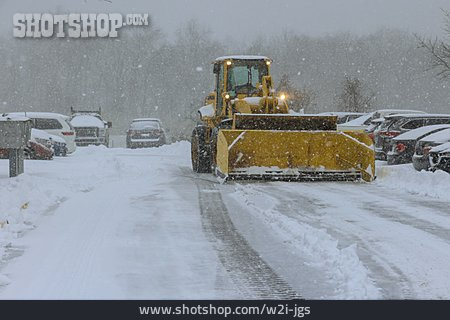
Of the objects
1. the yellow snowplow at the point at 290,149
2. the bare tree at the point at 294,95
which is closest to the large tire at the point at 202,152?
the yellow snowplow at the point at 290,149

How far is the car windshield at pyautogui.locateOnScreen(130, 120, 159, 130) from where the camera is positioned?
101ft

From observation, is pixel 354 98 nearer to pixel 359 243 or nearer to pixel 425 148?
pixel 425 148

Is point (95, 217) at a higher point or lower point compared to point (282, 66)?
lower

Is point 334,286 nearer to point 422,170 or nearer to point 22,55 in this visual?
point 422,170

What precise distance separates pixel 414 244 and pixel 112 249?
318 centimetres

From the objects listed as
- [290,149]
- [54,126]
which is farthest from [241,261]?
[54,126]

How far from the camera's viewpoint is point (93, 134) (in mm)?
30312

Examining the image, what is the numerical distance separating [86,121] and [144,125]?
8.44 feet

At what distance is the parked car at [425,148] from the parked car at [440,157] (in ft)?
0.87

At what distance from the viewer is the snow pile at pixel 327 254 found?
5305 millimetres

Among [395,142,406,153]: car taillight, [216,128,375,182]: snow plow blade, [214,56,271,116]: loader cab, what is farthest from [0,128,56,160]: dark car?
[395,142,406,153]: car taillight

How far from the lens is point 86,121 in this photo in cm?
3030
